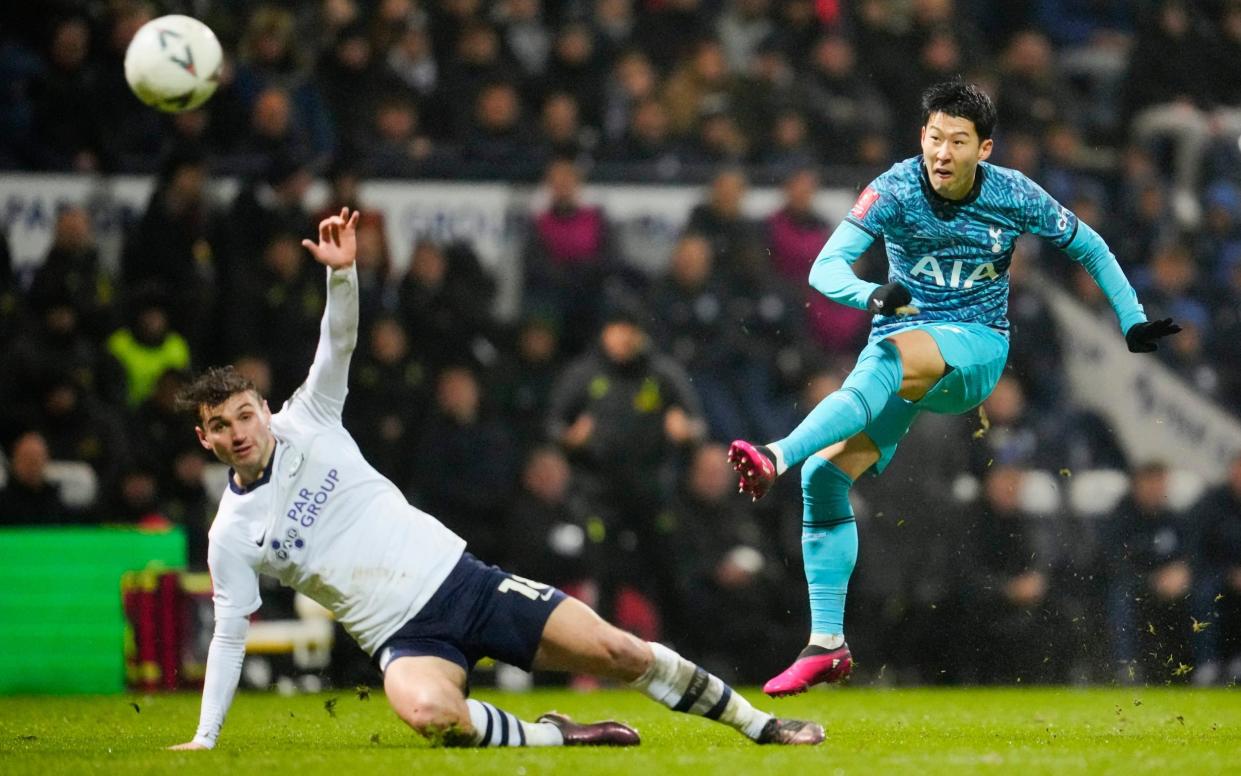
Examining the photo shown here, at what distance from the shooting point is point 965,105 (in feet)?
24.7

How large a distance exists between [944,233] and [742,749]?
7.63ft

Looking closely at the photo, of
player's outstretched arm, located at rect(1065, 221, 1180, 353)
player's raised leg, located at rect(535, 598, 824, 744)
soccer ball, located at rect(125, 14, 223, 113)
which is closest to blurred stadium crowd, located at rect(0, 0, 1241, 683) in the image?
soccer ball, located at rect(125, 14, 223, 113)

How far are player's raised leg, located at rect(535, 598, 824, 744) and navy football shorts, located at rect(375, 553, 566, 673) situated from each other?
65mm

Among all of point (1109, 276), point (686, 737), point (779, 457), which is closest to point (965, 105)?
point (1109, 276)

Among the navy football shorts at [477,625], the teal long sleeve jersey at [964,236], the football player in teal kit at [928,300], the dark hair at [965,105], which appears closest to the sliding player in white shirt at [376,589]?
the navy football shorts at [477,625]

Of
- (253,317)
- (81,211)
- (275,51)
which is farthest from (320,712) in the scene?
(275,51)

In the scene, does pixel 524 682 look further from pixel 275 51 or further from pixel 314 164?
pixel 275 51

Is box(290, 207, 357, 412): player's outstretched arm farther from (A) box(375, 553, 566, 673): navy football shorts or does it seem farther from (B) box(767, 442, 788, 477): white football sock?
(B) box(767, 442, 788, 477): white football sock

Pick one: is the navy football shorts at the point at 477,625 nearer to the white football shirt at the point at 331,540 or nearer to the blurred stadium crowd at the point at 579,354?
the white football shirt at the point at 331,540

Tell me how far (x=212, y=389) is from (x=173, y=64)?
9.49ft

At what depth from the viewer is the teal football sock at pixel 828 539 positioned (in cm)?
791

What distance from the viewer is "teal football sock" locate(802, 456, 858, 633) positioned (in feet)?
26.0

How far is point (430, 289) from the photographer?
11875mm

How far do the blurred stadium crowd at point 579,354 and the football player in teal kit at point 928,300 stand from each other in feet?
10.7
